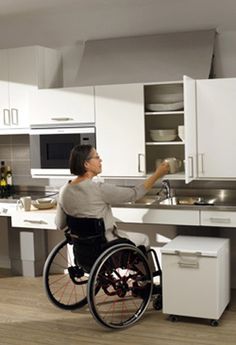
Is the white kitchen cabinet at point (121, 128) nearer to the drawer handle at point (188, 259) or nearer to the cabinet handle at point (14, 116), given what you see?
the cabinet handle at point (14, 116)

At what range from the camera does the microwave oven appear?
4594mm

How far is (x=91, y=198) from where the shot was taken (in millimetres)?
3625

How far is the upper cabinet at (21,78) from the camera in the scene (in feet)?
15.3

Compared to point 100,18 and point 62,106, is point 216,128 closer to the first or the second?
point 62,106

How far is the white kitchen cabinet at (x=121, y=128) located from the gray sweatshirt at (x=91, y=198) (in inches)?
28.7

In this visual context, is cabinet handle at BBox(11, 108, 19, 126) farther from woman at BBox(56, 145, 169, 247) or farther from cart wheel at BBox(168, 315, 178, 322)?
cart wheel at BBox(168, 315, 178, 322)

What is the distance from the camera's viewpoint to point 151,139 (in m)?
4.50

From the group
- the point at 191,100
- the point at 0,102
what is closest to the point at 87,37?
the point at 0,102

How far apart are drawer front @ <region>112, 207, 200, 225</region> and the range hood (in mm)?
1096

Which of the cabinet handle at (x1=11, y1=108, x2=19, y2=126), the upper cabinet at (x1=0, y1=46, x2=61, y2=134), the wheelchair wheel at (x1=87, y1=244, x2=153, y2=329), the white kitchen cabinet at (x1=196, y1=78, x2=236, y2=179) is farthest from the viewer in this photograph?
the cabinet handle at (x1=11, y1=108, x2=19, y2=126)

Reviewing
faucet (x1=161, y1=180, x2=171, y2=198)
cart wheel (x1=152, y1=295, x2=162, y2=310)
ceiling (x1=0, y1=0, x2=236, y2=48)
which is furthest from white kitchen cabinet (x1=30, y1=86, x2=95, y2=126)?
cart wheel (x1=152, y1=295, x2=162, y2=310)

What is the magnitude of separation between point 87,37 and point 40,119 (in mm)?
869

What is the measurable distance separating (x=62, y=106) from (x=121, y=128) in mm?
567

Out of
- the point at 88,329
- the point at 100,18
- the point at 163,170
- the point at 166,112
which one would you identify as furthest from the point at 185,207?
the point at 100,18
